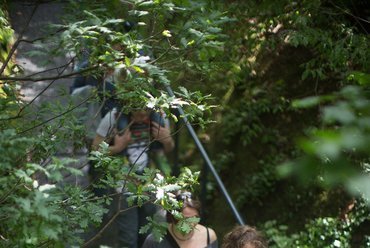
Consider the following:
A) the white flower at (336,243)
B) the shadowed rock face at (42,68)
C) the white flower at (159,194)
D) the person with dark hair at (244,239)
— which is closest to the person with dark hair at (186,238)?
the person with dark hair at (244,239)

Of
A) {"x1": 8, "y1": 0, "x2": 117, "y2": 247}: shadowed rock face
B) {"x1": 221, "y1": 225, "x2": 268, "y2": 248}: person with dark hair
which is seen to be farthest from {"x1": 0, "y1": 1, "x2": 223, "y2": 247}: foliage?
{"x1": 8, "y1": 0, "x2": 117, "y2": 247}: shadowed rock face

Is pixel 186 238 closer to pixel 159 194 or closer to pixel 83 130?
pixel 83 130

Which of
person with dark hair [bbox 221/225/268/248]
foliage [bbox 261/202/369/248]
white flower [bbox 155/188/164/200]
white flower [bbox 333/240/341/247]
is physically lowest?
foliage [bbox 261/202/369/248]

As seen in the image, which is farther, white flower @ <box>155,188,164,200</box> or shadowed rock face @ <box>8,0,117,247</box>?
shadowed rock face @ <box>8,0,117,247</box>

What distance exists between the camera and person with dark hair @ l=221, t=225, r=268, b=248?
383cm

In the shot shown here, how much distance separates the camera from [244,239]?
3848 mm

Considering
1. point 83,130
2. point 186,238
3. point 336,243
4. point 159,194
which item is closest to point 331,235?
point 336,243

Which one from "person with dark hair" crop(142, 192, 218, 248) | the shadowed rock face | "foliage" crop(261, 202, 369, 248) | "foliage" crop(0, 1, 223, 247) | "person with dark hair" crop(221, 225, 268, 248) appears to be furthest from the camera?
"foliage" crop(261, 202, 369, 248)

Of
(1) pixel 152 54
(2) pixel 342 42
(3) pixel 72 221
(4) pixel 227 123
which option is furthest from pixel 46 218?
(4) pixel 227 123

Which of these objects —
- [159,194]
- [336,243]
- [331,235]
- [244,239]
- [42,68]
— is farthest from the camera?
[42,68]

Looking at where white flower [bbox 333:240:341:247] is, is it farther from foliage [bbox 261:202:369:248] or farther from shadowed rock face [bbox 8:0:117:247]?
shadowed rock face [bbox 8:0:117:247]

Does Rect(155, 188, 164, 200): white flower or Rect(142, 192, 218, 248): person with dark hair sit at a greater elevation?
Rect(155, 188, 164, 200): white flower

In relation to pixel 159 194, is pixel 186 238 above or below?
below

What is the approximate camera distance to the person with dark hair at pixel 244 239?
3.83 metres
